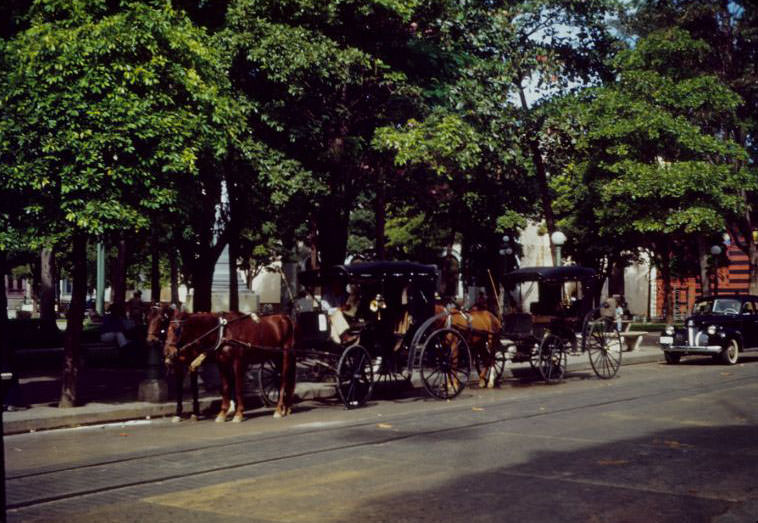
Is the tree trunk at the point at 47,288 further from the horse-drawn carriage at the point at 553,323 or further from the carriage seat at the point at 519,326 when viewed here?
the carriage seat at the point at 519,326

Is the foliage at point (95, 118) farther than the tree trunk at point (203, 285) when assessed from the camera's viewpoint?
No

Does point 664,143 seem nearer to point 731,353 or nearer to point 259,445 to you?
point 731,353

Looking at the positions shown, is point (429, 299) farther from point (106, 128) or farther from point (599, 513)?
point (599, 513)

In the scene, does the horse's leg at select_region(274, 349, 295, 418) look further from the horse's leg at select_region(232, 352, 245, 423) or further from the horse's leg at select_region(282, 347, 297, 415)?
the horse's leg at select_region(232, 352, 245, 423)

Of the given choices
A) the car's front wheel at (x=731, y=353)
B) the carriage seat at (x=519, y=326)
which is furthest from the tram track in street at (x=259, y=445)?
the car's front wheel at (x=731, y=353)

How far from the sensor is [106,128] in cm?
1341

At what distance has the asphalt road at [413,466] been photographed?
7.92 m

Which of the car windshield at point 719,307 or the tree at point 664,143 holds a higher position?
the tree at point 664,143

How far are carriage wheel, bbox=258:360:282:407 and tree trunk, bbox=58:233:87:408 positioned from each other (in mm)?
3005

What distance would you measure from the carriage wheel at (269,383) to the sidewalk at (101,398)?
364mm

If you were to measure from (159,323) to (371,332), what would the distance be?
3776 mm

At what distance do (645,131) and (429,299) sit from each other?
1766 centimetres

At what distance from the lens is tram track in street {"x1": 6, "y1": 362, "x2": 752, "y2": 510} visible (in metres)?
8.98

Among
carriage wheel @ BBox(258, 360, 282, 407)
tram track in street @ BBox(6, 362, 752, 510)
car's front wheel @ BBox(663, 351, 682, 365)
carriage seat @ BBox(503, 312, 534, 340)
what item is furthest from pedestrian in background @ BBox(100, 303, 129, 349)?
car's front wheel @ BBox(663, 351, 682, 365)
